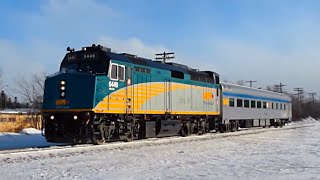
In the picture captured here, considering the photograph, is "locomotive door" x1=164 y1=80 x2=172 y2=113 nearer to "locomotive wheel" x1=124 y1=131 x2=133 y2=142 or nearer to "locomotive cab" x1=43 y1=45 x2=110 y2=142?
"locomotive wheel" x1=124 y1=131 x2=133 y2=142

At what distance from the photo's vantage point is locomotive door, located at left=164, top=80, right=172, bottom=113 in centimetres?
2292

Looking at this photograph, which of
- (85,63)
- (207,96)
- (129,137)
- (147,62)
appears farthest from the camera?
(207,96)

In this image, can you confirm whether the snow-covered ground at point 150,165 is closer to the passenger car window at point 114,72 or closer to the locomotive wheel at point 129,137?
the locomotive wheel at point 129,137

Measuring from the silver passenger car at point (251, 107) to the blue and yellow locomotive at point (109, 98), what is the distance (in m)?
8.20

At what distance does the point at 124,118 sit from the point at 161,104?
12.1ft

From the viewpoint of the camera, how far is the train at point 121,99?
1761 centimetres

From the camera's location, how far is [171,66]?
2425 cm

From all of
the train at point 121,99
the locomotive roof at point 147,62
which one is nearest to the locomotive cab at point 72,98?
the train at point 121,99

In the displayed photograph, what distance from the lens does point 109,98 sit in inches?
719

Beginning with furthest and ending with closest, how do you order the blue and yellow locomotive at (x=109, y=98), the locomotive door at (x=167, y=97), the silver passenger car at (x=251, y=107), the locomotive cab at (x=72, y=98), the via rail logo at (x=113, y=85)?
1. the silver passenger car at (x=251, y=107)
2. the locomotive door at (x=167, y=97)
3. the via rail logo at (x=113, y=85)
4. the blue and yellow locomotive at (x=109, y=98)
5. the locomotive cab at (x=72, y=98)

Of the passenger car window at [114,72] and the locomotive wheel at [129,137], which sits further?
the locomotive wheel at [129,137]

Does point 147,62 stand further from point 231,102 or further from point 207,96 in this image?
point 231,102

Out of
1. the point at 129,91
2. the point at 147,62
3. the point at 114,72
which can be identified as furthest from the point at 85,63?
the point at 147,62

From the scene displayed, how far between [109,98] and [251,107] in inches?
826
